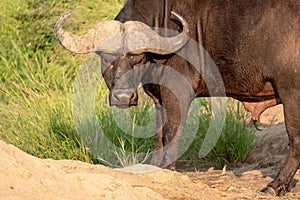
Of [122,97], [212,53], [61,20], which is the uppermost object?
[61,20]

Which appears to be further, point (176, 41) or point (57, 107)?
point (57, 107)

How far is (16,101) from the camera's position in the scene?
8531mm

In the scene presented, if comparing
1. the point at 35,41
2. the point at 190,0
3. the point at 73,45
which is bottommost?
the point at 35,41

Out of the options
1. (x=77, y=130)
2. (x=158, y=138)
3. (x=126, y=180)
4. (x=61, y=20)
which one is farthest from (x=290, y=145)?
(x=61, y=20)

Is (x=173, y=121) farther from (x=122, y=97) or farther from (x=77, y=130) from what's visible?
(x=77, y=130)

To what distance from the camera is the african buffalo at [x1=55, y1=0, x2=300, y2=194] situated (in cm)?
615

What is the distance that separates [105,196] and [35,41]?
6757 millimetres

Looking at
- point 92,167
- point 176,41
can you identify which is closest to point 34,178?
point 92,167

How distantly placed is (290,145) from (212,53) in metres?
0.99

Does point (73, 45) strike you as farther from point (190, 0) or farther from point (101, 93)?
point (101, 93)

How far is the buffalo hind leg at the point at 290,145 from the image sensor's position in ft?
20.3

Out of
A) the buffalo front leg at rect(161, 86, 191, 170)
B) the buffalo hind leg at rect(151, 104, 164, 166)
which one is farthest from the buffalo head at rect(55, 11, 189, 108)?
the buffalo hind leg at rect(151, 104, 164, 166)

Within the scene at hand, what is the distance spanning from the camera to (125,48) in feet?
21.5

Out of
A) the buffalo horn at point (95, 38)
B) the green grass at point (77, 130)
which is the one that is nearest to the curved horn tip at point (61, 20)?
the buffalo horn at point (95, 38)
